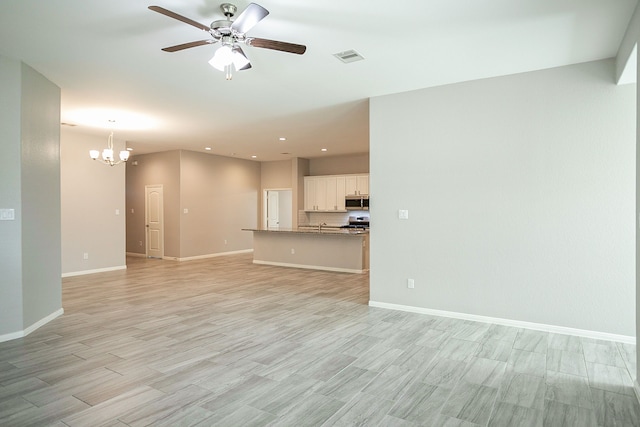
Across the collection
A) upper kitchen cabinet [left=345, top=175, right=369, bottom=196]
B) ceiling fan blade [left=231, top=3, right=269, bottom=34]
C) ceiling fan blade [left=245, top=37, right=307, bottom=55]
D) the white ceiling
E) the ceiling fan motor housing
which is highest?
the white ceiling

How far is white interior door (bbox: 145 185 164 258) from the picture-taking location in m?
10.0

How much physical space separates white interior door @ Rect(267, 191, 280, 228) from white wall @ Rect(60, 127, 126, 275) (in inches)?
195

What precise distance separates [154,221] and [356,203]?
18.0ft

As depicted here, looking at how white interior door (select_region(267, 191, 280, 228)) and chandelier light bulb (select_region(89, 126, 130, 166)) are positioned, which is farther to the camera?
white interior door (select_region(267, 191, 280, 228))

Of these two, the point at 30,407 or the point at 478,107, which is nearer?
the point at 30,407

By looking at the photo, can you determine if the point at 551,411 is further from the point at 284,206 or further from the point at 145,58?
the point at 284,206

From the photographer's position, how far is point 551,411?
2.45 metres

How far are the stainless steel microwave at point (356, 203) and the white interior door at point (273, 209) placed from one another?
3251 mm

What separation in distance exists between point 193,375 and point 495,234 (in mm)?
3437

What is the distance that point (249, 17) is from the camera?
2510 mm

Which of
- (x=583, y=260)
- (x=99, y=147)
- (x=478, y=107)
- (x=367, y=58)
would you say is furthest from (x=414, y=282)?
(x=99, y=147)

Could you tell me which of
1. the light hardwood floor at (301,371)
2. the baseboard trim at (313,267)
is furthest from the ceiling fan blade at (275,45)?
the baseboard trim at (313,267)

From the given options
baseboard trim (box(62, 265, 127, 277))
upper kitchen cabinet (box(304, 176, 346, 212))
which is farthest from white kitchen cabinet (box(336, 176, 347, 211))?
baseboard trim (box(62, 265, 127, 277))

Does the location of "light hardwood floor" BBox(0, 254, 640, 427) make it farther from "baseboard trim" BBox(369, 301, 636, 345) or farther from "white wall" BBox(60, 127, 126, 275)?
"white wall" BBox(60, 127, 126, 275)
